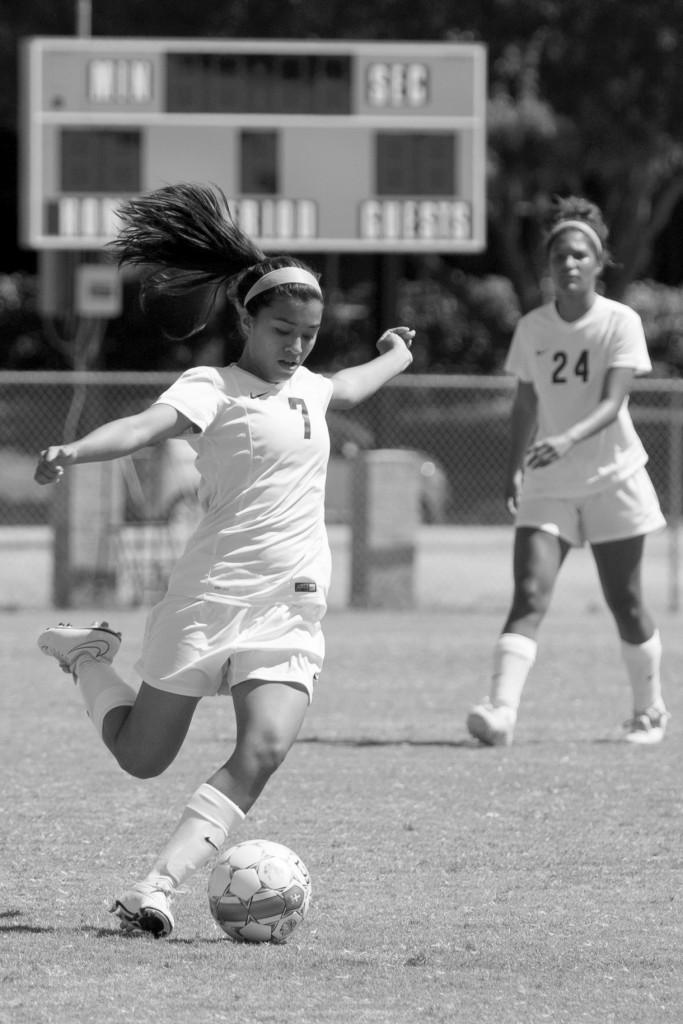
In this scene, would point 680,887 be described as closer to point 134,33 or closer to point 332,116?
point 332,116

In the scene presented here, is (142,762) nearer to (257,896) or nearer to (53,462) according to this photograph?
(257,896)

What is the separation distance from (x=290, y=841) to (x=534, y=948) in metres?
1.57

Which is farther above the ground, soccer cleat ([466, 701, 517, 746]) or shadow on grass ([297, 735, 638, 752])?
soccer cleat ([466, 701, 517, 746])

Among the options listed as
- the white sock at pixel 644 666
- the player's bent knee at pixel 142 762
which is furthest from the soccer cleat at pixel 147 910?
the white sock at pixel 644 666

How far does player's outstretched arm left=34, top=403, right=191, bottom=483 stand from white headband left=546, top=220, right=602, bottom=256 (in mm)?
3561

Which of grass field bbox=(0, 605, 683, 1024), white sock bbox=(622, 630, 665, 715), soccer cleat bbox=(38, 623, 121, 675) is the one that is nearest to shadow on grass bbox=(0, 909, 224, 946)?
grass field bbox=(0, 605, 683, 1024)

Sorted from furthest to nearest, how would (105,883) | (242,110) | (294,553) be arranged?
1. (242,110)
2. (105,883)
3. (294,553)

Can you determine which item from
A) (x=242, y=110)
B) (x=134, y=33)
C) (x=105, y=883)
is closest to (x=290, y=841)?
(x=105, y=883)

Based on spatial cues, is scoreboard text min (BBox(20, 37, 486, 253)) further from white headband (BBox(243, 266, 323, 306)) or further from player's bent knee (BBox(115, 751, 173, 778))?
player's bent knee (BBox(115, 751, 173, 778))

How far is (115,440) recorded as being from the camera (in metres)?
4.64

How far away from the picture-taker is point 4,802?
702 centimetres

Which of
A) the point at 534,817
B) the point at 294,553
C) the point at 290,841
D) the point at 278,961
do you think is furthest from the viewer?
the point at 534,817

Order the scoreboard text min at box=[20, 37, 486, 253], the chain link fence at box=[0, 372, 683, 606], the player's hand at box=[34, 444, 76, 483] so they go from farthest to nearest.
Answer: the chain link fence at box=[0, 372, 683, 606] < the scoreboard text min at box=[20, 37, 486, 253] < the player's hand at box=[34, 444, 76, 483]

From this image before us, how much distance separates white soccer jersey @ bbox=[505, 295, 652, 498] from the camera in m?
8.20
